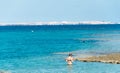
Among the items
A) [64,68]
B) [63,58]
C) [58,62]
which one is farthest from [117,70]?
[63,58]

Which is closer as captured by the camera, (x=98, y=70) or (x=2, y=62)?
(x=98, y=70)

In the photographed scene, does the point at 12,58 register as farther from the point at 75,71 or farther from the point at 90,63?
the point at 75,71

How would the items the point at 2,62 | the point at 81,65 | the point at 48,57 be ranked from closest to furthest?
the point at 81,65 < the point at 2,62 < the point at 48,57

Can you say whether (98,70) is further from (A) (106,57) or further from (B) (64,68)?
(A) (106,57)

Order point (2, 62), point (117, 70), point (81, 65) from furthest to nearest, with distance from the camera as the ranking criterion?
point (2, 62) → point (81, 65) → point (117, 70)

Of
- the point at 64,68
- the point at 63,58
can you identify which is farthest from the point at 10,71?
the point at 63,58

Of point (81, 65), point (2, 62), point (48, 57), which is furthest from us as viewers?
point (48, 57)

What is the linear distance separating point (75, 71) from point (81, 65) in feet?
18.0

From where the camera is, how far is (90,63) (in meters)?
65.7

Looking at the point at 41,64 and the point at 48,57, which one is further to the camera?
the point at 48,57

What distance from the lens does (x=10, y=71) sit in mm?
58875

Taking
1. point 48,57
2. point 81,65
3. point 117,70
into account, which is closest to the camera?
point 117,70

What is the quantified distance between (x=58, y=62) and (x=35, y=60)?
546 centimetres

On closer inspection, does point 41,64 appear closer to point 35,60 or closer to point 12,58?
point 35,60
